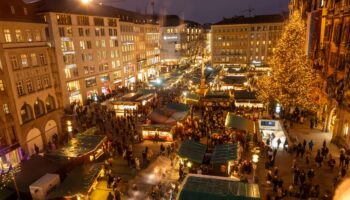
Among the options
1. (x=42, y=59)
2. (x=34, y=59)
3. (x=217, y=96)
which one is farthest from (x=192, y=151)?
(x=42, y=59)

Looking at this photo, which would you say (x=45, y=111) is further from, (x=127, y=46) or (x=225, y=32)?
(x=225, y=32)

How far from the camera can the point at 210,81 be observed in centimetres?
5253

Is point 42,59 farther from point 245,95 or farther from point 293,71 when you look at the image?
point 293,71

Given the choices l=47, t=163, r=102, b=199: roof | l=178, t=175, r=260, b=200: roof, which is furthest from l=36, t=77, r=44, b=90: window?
l=178, t=175, r=260, b=200: roof

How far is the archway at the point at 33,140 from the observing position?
1088 inches

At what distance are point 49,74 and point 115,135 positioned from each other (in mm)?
10988

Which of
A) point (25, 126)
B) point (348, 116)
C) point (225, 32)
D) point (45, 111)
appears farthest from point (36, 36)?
point (225, 32)

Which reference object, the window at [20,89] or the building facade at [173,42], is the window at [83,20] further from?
the building facade at [173,42]

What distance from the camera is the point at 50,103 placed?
31578 millimetres

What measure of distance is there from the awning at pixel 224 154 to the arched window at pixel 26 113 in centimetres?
1990

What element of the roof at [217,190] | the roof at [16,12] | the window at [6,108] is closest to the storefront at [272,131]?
the roof at [217,190]

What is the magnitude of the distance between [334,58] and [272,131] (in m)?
10.4

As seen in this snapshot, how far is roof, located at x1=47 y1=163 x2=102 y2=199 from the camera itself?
1686 cm

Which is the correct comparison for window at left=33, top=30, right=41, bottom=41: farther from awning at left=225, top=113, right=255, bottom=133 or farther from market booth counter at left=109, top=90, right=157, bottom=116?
awning at left=225, top=113, right=255, bottom=133
